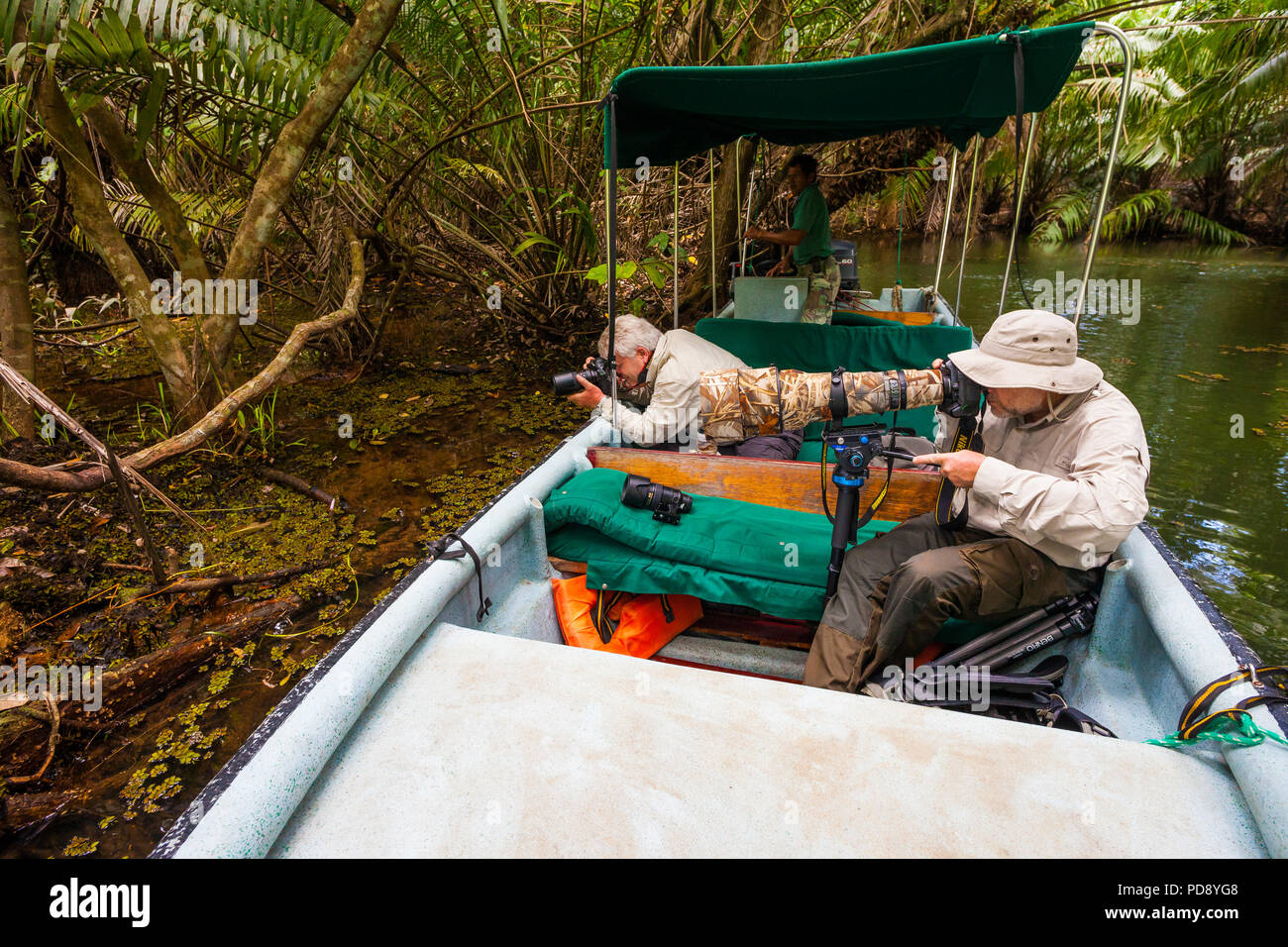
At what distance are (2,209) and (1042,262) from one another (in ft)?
52.2

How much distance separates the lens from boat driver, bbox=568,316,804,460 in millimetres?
2910

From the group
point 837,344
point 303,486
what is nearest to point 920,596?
point 837,344

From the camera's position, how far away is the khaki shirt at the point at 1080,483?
5.40ft

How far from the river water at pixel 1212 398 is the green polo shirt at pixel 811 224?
2484mm

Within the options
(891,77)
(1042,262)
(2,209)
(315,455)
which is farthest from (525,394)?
(1042,262)

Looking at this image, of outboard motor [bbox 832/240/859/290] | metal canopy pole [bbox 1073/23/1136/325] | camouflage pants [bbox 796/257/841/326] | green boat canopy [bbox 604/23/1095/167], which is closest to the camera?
metal canopy pole [bbox 1073/23/1136/325]

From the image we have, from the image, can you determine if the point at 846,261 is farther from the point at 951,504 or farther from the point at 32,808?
the point at 32,808

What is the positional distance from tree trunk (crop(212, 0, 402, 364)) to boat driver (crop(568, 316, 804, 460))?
186 cm

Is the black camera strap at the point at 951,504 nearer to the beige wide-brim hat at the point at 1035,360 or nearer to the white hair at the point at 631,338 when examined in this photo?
the beige wide-brim hat at the point at 1035,360

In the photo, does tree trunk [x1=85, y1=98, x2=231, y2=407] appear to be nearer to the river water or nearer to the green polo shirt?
the green polo shirt

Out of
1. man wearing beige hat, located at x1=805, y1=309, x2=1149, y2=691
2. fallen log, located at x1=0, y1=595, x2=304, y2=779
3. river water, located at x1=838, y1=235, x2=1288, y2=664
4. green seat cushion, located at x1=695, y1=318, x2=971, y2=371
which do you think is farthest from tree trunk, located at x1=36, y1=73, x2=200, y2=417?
river water, located at x1=838, y1=235, x2=1288, y2=664

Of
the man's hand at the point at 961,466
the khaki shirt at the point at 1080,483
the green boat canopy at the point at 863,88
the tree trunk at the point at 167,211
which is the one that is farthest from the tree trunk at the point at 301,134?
the khaki shirt at the point at 1080,483

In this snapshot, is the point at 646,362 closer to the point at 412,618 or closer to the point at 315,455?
the point at 412,618

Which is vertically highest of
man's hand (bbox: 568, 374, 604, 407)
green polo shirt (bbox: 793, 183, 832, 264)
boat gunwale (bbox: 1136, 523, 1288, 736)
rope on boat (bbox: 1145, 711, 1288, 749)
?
green polo shirt (bbox: 793, 183, 832, 264)
